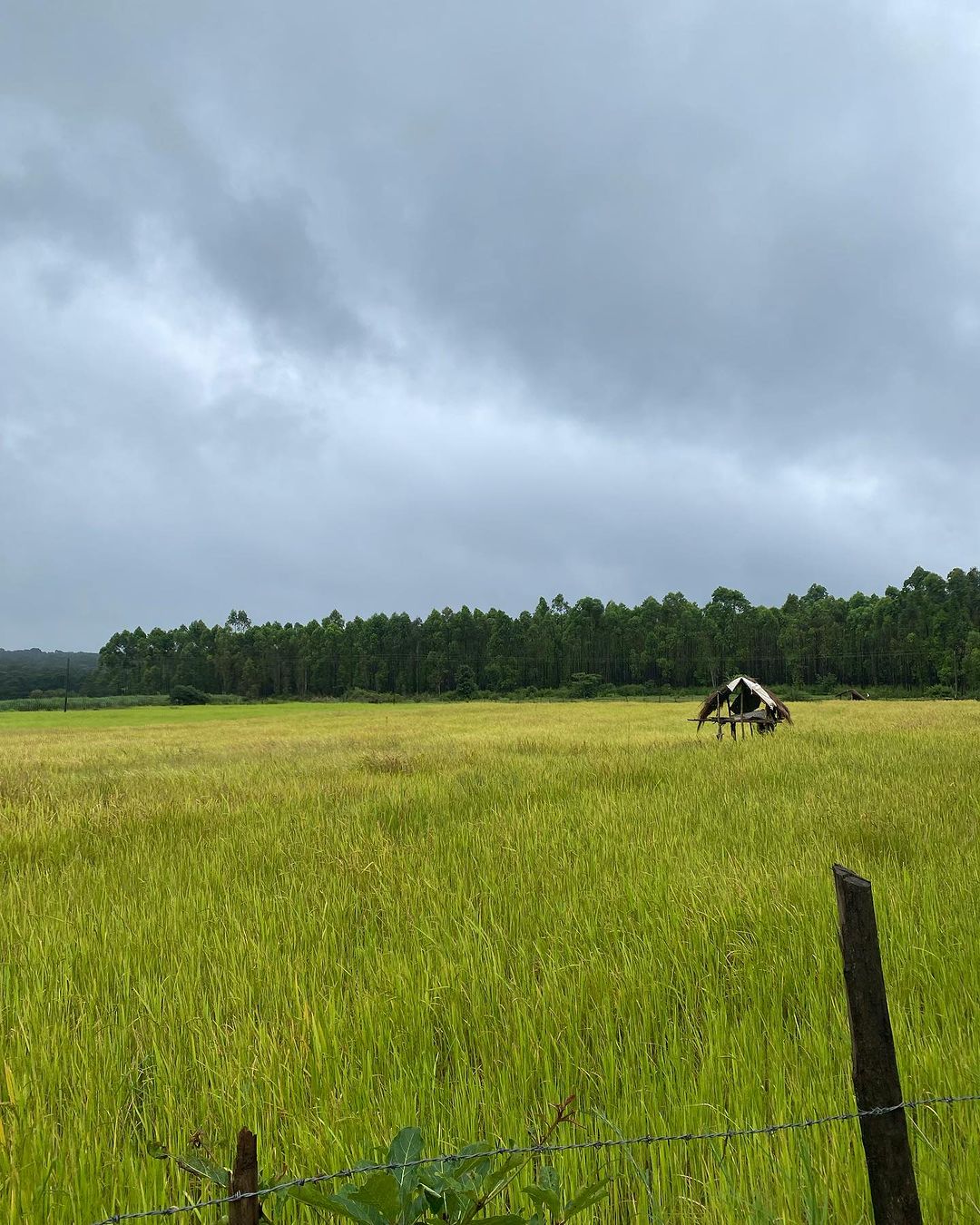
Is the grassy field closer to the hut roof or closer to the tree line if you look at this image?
the hut roof

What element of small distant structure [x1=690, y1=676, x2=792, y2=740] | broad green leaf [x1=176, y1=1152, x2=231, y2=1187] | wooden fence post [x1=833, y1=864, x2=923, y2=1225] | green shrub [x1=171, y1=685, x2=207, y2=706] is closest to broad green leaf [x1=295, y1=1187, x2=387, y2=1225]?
broad green leaf [x1=176, y1=1152, x2=231, y2=1187]

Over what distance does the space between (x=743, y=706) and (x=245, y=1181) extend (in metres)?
19.3

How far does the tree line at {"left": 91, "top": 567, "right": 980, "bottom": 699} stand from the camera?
8894 centimetres

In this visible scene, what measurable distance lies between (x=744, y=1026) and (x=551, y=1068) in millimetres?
933

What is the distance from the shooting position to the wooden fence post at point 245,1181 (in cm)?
117

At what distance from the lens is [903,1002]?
3334 millimetres

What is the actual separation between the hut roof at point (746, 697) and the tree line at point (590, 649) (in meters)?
72.3

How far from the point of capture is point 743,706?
18.8 meters

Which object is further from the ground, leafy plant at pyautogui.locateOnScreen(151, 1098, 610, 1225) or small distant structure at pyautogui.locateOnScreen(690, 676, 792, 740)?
leafy plant at pyautogui.locateOnScreen(151, 1098, 610, 1225)

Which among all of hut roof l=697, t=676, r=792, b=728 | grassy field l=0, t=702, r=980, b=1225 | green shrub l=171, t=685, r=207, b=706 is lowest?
green shrub l=171, t=685, r=207, b=706

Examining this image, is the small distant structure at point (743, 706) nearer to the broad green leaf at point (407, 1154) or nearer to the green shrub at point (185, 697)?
the broad green leaf at point (407, 1154)

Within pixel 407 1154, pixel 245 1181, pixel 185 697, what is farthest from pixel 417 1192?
pixel 185 697

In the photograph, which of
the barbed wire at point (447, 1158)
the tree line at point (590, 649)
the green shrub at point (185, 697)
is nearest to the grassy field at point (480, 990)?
the barbed wire at point (447, 1158)

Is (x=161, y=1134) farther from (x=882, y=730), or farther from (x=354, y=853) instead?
(x=882, y=730)
